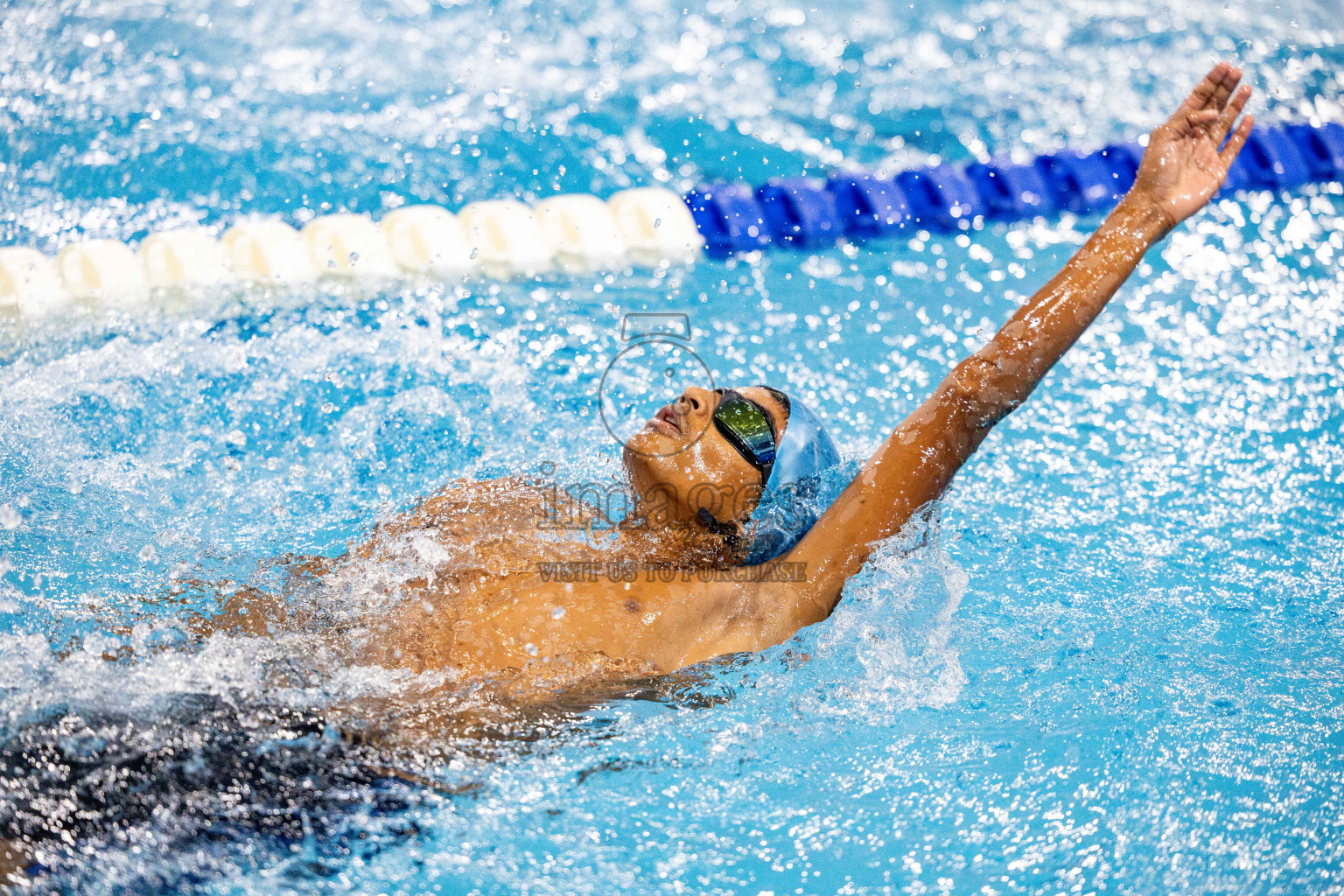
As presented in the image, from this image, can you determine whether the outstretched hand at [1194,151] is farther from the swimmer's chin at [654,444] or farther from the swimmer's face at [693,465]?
the swimmer's chin at [654,444]

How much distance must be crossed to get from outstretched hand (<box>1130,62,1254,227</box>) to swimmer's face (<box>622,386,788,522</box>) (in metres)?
0.79

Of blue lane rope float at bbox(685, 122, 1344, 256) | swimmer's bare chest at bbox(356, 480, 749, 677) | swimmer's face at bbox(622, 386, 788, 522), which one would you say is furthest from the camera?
blue lane rope float at bbox(685, 122, 1344, 256)

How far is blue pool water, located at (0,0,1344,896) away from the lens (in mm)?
1888

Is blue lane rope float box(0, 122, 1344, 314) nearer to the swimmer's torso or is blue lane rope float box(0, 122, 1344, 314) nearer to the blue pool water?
the blue pool water

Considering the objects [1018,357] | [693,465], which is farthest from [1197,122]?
[693,465]

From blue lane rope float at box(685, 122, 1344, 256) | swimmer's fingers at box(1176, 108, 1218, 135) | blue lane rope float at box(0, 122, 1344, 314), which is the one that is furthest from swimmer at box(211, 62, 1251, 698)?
blue lane rope float at box(685, 122, 1344, 256)

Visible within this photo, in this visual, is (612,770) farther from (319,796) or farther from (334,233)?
(334,233)

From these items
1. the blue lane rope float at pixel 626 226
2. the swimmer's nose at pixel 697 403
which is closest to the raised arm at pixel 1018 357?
the swimmer's nose at pixel 697 403

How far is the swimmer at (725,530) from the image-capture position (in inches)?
74.2

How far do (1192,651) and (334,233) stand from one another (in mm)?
2785

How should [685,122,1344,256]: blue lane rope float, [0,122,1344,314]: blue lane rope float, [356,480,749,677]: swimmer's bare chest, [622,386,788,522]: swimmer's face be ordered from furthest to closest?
[685,122,1344,256]: blue lane rope float < [0,122,1344,314]: blue lane rope float < [622,386,788,522]: swimmer's face < [356,480,749,677]: swimmer's bare chest

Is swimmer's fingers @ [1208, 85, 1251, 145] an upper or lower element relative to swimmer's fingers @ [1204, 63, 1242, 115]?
lower

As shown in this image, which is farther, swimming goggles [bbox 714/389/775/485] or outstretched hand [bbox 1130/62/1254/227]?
swimming goggles [bbox 714/389/775/485]

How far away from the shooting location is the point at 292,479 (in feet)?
9.08
